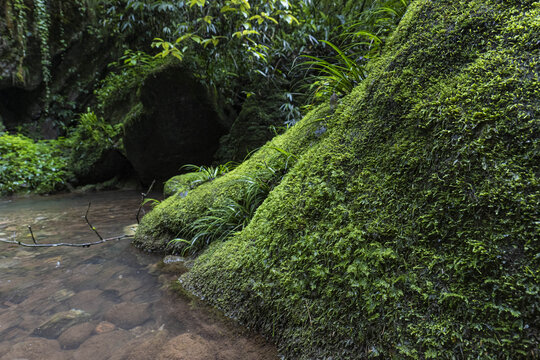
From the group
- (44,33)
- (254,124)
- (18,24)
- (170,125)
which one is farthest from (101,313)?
(44,33)

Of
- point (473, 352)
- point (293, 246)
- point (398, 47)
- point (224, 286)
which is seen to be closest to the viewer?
point (473, 352)

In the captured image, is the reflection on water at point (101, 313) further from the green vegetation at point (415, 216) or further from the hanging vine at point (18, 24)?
the hanging vine at point (18, 24)

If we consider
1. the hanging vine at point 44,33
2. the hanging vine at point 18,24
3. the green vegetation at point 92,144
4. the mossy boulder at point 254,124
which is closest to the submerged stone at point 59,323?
the mossy boulder at point 254,124

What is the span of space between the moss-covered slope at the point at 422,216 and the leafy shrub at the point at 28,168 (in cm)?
805

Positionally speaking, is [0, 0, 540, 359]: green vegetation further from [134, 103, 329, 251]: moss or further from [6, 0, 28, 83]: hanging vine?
[6, 0, 28, 83]: hanging vine

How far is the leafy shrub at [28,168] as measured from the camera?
286 inches

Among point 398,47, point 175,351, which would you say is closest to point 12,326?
point 175,351

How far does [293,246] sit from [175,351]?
2.46 feet

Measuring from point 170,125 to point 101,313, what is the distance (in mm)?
5233

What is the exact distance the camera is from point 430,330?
0.93m

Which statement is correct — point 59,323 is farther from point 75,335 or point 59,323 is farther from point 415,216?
point 415,216

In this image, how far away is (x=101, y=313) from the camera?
172 centimetres

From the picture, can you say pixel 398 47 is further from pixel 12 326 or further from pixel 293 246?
pixel 12 326

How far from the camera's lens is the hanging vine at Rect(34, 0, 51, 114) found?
8789 mm
